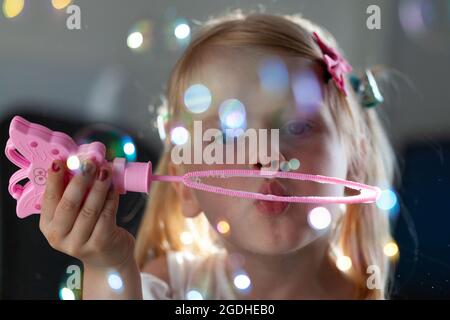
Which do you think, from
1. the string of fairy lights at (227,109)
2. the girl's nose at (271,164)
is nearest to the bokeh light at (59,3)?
the string of fairy lights at (227,109)

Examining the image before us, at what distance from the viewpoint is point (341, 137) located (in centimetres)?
90

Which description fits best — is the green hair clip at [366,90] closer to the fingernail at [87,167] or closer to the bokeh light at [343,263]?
the bokeh light at [343,263]

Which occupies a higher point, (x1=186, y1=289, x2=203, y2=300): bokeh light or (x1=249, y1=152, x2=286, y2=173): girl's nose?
(x1=249, y1=152, x2=286, y2=173): girl's nose

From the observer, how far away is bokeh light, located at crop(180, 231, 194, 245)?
41.3 inches

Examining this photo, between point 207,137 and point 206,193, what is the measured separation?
81 millimetres

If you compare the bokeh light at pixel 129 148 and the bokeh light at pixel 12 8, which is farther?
the bokeh light at pixel 129 148

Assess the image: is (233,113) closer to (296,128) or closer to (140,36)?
(296,128)

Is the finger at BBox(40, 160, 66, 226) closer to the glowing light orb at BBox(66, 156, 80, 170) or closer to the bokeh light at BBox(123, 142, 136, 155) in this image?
the glowing light orb at BBox(66, 156, 80, 170)

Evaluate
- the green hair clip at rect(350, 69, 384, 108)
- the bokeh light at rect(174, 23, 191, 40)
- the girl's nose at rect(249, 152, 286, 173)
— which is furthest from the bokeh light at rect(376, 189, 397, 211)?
the bokeh light at rect(174, 23, 191, 40)

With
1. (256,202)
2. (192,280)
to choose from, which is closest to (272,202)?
(256,202)

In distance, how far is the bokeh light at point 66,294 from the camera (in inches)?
34.8

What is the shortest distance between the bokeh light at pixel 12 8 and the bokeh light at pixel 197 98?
9.5 inches

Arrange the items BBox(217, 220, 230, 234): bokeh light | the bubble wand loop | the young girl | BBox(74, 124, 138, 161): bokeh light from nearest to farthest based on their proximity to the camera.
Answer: the bubble wand loop, the young girl, BBox(217, 220, 230, 234): bokeh light, BBox(74, 124, 138, 161): bokeh light

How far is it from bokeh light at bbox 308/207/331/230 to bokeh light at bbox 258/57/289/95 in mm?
158
